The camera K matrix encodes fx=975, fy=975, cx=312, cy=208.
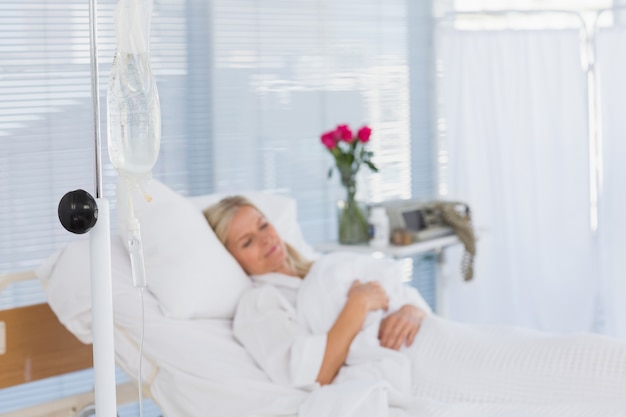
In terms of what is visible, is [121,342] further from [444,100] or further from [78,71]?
[444,100]

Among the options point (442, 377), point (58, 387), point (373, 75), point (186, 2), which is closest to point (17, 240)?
point (58, 387)

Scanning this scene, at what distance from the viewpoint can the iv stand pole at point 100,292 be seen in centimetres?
148

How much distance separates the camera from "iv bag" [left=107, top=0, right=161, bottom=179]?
1510mm

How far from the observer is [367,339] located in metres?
2.51

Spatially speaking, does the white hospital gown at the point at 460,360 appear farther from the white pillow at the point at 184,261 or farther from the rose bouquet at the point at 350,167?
the rose bouquet at the point at 350,167

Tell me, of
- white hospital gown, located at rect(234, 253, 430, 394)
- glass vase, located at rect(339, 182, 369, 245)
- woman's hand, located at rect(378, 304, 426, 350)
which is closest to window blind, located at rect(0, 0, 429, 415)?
glass vase, located at rect(339, 182, 369, 245)

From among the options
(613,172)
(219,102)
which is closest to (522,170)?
(613,172)

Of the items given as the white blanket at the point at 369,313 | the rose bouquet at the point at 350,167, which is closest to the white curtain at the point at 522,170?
the rose bouquet at the point at 350,167

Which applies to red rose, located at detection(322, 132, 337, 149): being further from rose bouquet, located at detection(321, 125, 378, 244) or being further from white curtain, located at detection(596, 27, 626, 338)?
white curtain, located at detection(596, 27, 626, 338)

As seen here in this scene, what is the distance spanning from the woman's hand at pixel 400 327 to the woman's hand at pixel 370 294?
44mm

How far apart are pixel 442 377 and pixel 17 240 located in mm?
1307

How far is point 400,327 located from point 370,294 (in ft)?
0.40

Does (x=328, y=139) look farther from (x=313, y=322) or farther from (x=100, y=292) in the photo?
(x=100, y=292)

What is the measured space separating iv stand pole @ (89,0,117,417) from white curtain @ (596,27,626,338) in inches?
111
